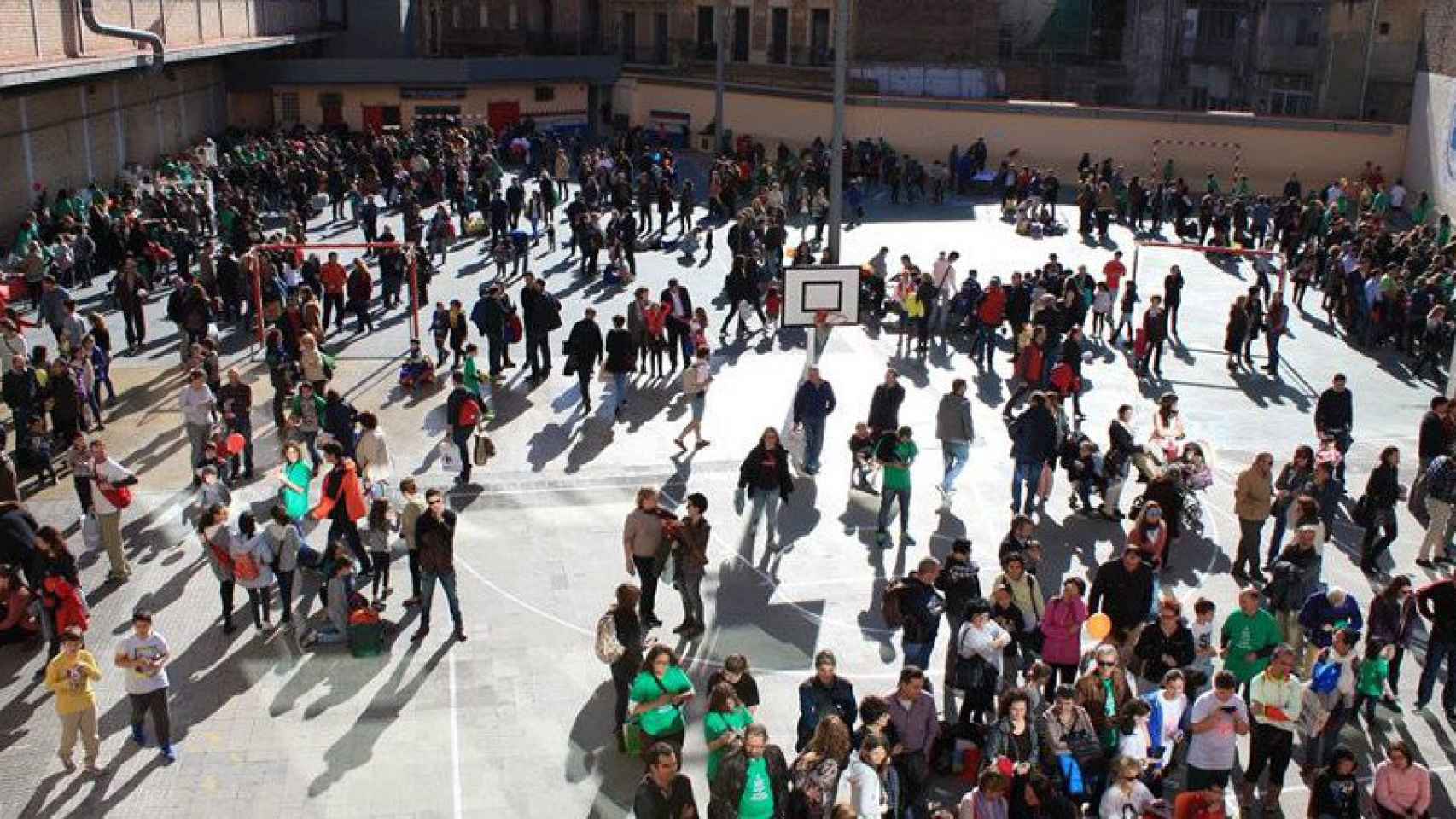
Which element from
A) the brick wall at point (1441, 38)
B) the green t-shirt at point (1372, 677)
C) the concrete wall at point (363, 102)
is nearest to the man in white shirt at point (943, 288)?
the green t-shirt at point (1372, 677)

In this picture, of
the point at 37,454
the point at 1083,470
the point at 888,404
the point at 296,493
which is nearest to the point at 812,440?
the point at 888,404

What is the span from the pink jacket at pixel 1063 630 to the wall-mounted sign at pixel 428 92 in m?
41.5

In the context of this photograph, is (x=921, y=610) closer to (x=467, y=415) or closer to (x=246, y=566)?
(x=246, y=566)

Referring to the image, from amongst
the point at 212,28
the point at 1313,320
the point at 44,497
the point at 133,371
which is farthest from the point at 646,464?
the point at 212,28

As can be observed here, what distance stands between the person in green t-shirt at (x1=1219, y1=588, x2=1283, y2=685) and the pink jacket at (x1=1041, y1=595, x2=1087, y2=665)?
1.17 m

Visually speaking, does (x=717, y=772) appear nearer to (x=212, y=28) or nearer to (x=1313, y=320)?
(x=1313, y=320)

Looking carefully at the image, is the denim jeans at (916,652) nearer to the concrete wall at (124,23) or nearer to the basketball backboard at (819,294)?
the basketball backboard at (819,294)

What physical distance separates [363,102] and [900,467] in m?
38.2

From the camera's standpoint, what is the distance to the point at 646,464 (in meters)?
18.4

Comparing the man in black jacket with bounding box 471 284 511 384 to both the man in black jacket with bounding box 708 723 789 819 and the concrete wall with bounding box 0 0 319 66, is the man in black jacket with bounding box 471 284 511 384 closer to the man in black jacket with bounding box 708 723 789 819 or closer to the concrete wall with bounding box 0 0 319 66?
the concrete wall with bounding box 0 0 319 66

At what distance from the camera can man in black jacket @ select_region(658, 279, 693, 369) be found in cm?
2175

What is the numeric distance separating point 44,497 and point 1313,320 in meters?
20.8

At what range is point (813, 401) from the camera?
58.0 ft

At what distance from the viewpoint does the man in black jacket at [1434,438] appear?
16.7 metres
